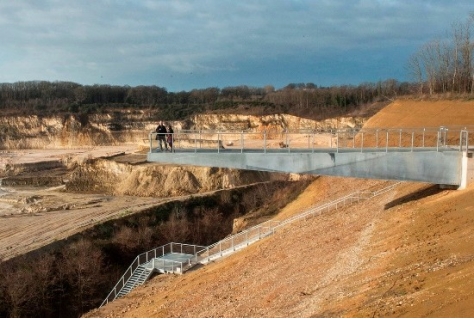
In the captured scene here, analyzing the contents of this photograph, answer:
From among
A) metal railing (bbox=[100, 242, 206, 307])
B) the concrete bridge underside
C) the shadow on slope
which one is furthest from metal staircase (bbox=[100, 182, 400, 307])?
the concrete bridge underside

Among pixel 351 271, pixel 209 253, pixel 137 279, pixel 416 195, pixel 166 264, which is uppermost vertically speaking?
pixel 416 195

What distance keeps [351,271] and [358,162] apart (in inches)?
212

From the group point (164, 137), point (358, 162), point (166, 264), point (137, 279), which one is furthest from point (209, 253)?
point (358, 162)

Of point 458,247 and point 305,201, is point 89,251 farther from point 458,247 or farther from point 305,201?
point 458,247

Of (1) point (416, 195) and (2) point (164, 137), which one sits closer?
(2) point (164, 137)

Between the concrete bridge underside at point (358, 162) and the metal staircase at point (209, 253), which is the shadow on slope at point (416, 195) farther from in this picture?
the metal staircase at point (209, 253)

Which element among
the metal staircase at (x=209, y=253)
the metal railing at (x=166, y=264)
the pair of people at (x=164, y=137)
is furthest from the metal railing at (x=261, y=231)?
the pair of people at (x=164, y=137)

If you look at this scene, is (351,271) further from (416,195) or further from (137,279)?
(137,279)

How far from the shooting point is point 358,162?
19.0 meters

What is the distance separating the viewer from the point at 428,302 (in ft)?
33.9

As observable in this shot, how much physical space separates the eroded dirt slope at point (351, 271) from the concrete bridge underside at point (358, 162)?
109cm

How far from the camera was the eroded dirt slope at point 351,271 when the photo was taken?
37.2 feet

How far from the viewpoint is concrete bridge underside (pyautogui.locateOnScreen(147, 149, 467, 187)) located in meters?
18.9

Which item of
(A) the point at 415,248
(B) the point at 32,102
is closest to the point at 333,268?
(A) the point at 415,248
